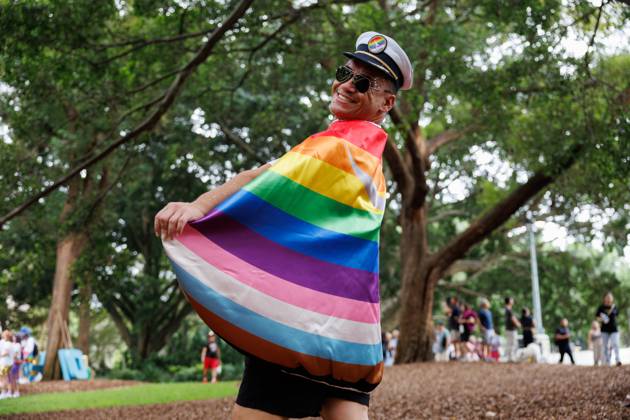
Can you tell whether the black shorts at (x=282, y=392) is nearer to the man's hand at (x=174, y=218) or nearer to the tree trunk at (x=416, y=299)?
the man's hand at (x=174, y=218)

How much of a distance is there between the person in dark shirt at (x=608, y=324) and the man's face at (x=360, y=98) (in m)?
12.3

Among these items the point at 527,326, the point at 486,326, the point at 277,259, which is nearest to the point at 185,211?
the point at 277,259

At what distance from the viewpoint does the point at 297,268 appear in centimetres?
260

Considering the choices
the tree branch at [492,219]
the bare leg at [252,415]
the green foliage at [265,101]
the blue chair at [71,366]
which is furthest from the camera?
the blue chair at [71,366]

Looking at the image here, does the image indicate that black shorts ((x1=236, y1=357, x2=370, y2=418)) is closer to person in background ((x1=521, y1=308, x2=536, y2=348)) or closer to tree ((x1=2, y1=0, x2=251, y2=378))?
tree ((x1=2, y1=0, x2=251, y2=378))

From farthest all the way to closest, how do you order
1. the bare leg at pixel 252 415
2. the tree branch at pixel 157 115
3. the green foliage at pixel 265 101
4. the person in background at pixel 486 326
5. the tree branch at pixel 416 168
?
the person in background at pixel 486 326 → the tree branch at pixel 416 168 → the green foliage at pixel 265 101 → the tree branch at pixel 157 115 → the bare leg at pixel 252 415

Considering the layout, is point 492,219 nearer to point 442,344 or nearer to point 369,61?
point 442,344

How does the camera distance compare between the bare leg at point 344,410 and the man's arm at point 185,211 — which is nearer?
the man's arm at point 185,211

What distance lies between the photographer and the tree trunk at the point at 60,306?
69.9 ft

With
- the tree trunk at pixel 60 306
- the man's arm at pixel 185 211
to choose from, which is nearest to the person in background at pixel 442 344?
the tree trunk at pixel 60 306

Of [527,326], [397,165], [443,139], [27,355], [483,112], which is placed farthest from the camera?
[443,139]

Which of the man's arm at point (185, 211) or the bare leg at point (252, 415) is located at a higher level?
the man's arm at point (185, 211)

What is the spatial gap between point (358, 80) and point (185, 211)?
0.98 metres

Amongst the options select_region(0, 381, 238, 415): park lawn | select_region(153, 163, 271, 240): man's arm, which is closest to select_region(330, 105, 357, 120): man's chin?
select_region(153, 163, 271, 240): man's arm
